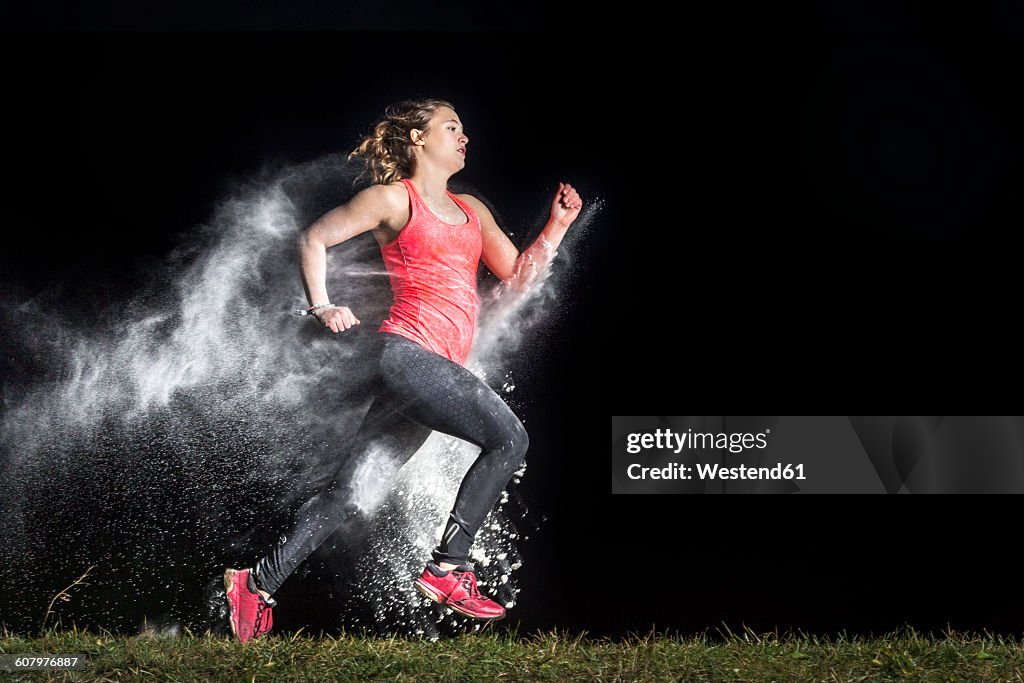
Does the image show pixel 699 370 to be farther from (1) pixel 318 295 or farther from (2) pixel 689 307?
(1) pixel 318 295

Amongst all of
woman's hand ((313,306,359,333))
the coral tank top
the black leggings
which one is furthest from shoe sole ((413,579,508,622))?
woman's hand ((313,306,359,333))

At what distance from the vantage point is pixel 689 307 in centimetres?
404

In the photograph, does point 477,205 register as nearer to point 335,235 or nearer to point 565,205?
point 565,205

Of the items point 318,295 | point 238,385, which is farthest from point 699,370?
point 238,385

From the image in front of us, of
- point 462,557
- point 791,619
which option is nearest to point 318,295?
point 462,557

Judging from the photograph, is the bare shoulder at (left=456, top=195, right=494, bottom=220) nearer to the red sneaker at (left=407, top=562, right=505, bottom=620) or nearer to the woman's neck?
the woman's neck

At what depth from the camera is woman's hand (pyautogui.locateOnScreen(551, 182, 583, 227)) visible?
13.4 feet

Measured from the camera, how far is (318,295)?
157 inches

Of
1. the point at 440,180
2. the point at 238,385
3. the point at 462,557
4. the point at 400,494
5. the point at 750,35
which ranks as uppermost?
the point at 750,35

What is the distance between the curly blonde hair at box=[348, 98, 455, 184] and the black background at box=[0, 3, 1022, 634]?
0.08 metres

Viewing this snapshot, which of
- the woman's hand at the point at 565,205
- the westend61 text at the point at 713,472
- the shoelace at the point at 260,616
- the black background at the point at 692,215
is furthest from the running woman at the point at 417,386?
the westend61 text at the point at 713,472

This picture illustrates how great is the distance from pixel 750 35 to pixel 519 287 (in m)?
1.53

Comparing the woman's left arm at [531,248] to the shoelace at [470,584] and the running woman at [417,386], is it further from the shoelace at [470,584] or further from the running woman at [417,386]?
the shoelace at [470,584]

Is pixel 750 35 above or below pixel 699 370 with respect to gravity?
above
